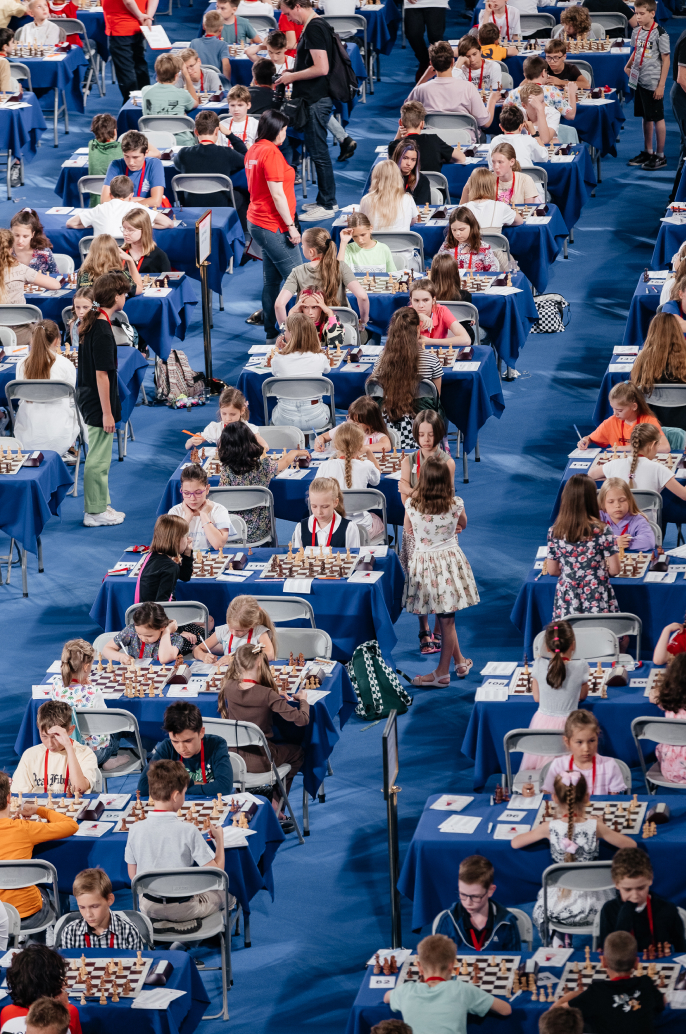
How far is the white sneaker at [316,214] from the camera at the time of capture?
52.3ft

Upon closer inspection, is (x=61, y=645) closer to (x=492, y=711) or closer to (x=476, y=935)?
(x=492, y=711)

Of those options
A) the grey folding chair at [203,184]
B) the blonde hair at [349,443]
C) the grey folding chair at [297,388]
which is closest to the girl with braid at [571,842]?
the blonde hair at [349,443]

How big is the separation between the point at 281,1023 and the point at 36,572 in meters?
4.85

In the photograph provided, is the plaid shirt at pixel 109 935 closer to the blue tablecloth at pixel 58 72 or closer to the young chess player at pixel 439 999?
the young chess player at pixel 439 999

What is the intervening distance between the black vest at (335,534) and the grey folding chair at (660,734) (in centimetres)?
247

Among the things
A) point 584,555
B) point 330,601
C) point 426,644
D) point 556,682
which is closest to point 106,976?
point 556,682

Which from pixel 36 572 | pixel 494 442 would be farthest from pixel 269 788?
pixel 494 442

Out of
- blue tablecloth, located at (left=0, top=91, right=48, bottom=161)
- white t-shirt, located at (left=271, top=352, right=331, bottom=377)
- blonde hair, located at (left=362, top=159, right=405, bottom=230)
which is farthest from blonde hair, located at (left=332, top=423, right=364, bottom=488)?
blue tablecloth, located at (left=0, top=91, right=48, bottom=161)

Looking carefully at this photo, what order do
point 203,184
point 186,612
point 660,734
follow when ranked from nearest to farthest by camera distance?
1. point 660,734
2. point 186,612
3. point 203,184

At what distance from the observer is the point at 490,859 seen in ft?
25.1

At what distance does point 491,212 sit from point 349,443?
4.08 m

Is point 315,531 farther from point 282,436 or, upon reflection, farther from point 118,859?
point 118,859

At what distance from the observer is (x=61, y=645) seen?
1070 centimetres

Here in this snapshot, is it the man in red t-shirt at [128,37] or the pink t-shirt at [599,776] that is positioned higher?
the man in red t-shirt at [128,37]
